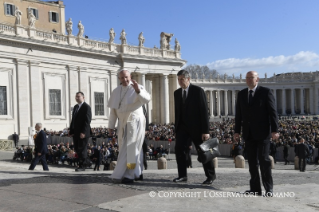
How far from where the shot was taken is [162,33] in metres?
52.0

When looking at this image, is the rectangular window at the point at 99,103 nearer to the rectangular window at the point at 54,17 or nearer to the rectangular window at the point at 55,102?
the rectangular window at the point at 55,102

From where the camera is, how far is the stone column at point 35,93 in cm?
3494

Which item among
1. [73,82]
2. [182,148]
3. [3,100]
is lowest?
[182,148]

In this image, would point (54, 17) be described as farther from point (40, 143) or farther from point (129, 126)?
point (129, 126)

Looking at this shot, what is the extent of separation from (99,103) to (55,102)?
6.07 meters

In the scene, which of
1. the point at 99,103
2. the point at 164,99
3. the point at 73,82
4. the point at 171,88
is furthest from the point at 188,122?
the point at 171,88

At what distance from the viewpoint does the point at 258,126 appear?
6.62 meters

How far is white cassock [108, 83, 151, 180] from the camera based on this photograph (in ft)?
24.1

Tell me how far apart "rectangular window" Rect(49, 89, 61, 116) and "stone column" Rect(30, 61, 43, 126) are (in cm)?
158

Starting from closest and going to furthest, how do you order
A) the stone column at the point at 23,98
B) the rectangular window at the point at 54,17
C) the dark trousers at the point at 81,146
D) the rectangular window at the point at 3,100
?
the dark trousers at the point at 81,146 < the rectangular window at the point at 3,100 < the stone column at the point at 23,98 < the rectangular window at the point at 54,17

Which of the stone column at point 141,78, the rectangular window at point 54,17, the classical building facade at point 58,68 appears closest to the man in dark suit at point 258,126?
the classical building facade at point 58,68

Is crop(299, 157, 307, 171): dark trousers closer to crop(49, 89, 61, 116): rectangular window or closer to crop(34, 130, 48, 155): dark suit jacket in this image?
crop(34, 130, 48, 155): dark suit jacket

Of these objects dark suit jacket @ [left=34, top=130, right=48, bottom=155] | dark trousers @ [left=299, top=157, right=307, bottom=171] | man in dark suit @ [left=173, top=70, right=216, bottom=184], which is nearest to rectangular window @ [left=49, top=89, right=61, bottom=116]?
dark trousers @ [left=299, top=157, right=307, bottom=171]

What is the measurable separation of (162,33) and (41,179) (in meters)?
45.6
